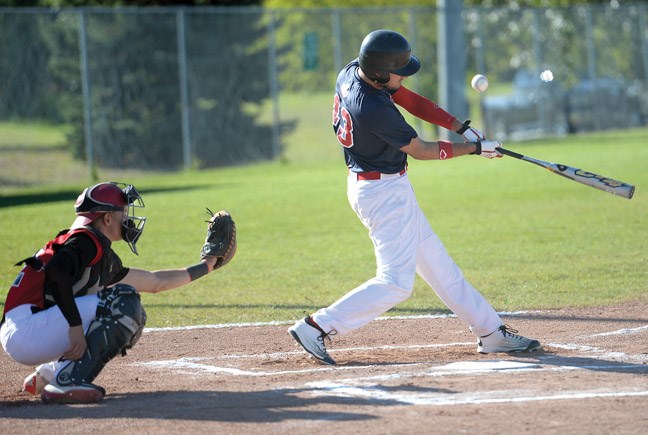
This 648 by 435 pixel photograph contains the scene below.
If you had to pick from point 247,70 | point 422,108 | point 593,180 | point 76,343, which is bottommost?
point 76,343

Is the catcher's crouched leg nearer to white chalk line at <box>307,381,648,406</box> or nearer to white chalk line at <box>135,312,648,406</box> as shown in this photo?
white chalk line at <box>135,312,648,406</box>

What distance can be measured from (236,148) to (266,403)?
1790 centimetres

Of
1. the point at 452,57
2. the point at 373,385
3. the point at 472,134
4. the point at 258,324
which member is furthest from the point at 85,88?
the point at 373,385

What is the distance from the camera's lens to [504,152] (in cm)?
674

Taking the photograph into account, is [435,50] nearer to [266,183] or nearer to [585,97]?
[585,97]

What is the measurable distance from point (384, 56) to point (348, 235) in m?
6.59

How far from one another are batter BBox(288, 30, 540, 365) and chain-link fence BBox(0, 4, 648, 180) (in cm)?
1499

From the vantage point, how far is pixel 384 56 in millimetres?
6211

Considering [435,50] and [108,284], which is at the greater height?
[435,50]

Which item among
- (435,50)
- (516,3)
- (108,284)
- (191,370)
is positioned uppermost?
(516,3)

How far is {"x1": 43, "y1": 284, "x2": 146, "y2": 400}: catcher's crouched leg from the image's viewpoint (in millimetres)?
5617

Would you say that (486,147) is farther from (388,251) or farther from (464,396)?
(464,396)

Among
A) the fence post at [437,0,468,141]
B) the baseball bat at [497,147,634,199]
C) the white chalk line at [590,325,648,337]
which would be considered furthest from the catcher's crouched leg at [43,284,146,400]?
the fence post at [437,0,468,141]

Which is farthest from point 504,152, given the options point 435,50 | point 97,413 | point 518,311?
point 435,50
